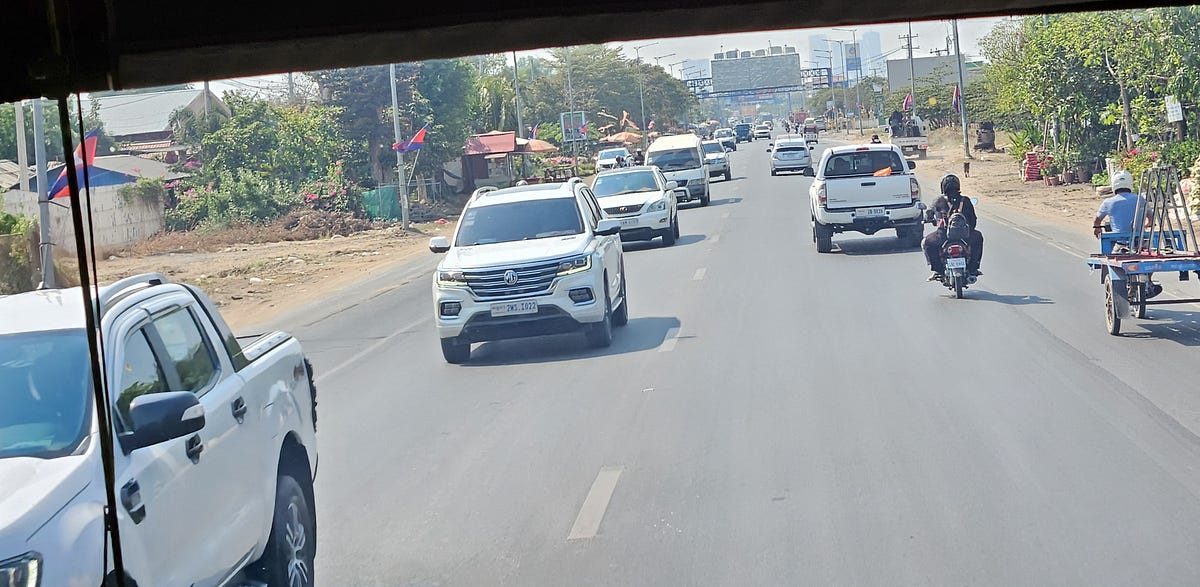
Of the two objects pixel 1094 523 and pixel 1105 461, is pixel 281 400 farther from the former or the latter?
pixel 1105 461

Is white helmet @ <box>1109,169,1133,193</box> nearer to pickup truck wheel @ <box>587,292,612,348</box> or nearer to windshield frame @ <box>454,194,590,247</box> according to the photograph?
pickup truck wheel @ <box>587,292,612,348</box>

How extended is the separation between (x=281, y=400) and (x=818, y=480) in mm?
3330

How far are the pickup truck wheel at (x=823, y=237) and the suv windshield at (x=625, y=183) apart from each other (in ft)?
17.0

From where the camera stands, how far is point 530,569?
22.2 feet

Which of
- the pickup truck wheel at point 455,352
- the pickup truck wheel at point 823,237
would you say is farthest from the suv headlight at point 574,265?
the pickup truck wheel at point 823,237

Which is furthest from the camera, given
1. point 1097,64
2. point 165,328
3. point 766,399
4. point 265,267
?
point 1097,64

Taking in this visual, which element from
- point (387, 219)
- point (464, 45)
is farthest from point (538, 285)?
point (387, 219)

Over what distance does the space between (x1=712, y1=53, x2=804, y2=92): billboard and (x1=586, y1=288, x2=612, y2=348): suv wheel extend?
11193 centimetres

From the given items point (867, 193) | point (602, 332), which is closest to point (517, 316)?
point (602, 332)

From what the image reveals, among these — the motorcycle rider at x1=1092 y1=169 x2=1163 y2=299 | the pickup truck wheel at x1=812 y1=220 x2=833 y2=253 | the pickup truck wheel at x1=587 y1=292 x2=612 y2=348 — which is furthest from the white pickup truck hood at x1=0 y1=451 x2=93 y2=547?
the pickup truck wheel at x1=812 y1=220 x2=833 y2=253

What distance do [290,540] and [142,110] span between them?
52.2 meters

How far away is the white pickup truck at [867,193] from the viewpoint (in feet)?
74.0

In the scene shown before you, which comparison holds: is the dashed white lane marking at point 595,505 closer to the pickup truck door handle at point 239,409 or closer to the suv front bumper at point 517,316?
the pickup truck door handle at point 239,409

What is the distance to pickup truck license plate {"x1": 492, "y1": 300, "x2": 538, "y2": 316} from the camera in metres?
13.8
